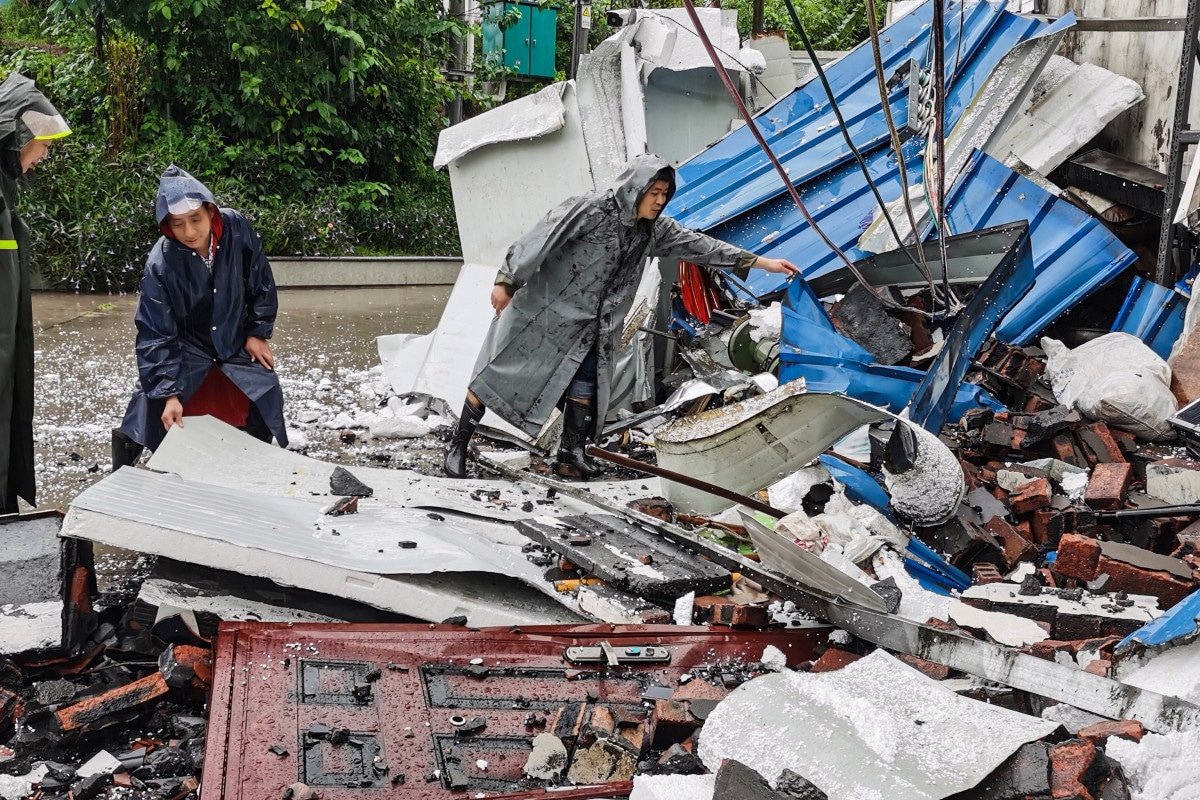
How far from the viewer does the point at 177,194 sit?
358 centimetres

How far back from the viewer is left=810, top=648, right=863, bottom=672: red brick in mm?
2793

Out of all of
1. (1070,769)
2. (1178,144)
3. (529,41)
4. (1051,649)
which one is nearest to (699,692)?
(1070,769)

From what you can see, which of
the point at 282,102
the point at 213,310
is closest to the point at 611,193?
the point at 213,310

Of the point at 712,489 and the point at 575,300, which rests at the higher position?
the point at 575,300

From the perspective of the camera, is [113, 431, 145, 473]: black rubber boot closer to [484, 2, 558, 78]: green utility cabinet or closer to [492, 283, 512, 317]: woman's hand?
[492, 283, 512, 317]: woman's hand

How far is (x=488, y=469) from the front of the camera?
4.84 metres

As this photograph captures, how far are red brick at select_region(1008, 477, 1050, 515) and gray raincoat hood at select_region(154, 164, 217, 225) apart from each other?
330 centimetres

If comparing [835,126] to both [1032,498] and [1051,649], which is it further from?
[1051,649]

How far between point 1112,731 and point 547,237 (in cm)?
306

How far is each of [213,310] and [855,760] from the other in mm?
2877

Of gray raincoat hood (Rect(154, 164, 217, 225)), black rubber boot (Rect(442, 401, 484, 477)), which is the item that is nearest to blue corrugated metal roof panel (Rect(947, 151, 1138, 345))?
black rubber boot (Rect(442, 401, 484, 477))

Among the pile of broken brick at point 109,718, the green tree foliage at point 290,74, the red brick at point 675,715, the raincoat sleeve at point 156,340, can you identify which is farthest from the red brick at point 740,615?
the green tree foliage at point 290,74

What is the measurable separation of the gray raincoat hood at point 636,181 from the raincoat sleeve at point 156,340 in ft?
6.43

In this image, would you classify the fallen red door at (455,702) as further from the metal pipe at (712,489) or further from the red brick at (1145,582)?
the red brick at (1145,582)
